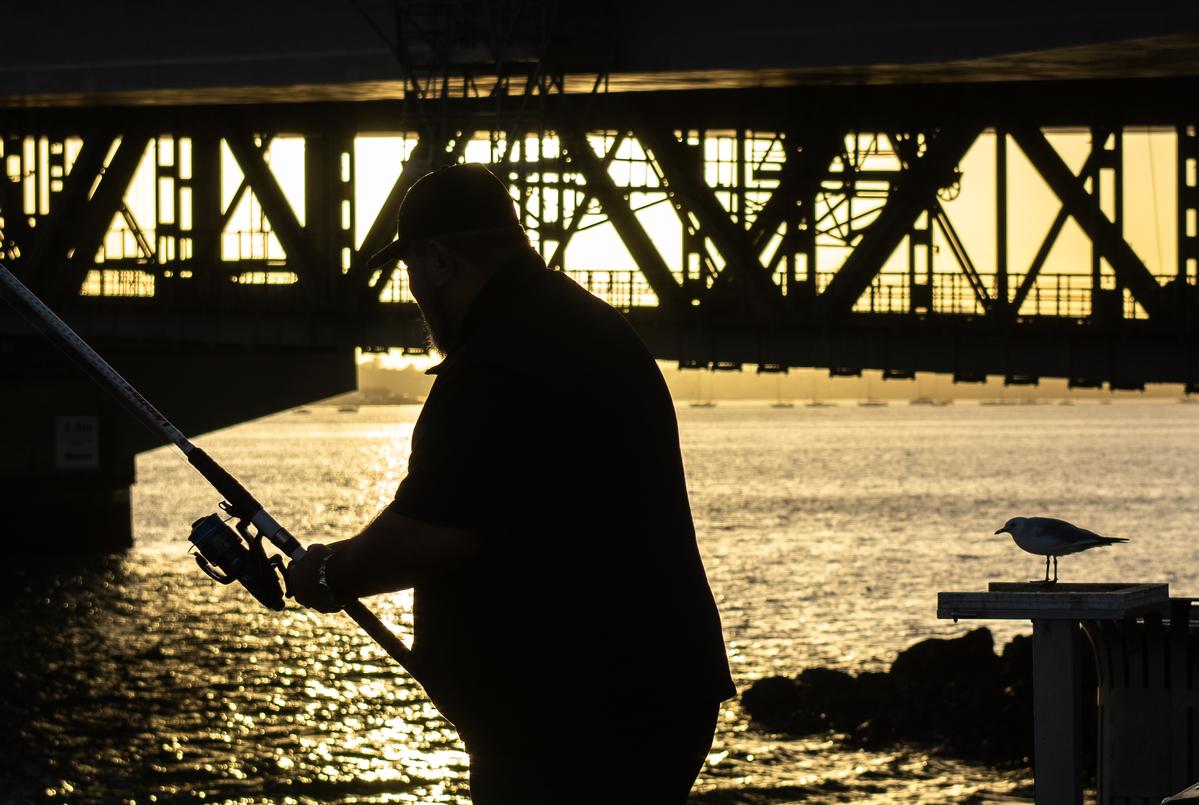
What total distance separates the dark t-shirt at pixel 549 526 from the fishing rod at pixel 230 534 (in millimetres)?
259

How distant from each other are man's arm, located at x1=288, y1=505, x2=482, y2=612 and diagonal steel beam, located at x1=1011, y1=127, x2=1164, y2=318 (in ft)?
87.7

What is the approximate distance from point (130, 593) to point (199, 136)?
15.0 m

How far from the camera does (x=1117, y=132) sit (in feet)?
106

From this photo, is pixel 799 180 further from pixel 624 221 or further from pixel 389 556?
pixel 389 556

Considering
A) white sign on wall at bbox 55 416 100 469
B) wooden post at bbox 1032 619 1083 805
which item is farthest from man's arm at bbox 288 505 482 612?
white sign on wall at bbox 55 416 100 469

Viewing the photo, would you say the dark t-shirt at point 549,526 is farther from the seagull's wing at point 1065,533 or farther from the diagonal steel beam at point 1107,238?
the diagonal steel beam at point 1107,238

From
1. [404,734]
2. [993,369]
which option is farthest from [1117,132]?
[404,734]

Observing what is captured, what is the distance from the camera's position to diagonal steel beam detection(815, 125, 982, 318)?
32.2 m

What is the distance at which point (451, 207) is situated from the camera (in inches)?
185

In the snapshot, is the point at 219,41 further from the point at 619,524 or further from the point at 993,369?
the point at 619,524

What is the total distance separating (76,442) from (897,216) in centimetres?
2944

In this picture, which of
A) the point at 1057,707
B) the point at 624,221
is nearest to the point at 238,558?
the point at 1057,707

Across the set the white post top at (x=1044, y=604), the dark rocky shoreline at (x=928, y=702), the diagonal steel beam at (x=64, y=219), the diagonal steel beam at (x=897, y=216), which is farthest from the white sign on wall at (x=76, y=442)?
the white post top at (x=1044, y=604)

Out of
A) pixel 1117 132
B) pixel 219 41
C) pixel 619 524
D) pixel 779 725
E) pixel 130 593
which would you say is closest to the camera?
pixel 619 524
